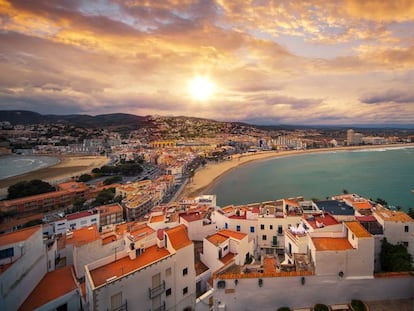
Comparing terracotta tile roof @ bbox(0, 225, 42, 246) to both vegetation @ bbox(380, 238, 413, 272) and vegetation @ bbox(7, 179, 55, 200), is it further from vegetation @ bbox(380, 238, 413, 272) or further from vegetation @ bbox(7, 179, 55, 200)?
vegetation @ bbox(7, 179, 55, 200)

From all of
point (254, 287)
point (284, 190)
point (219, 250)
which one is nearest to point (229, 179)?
point (284, 190)

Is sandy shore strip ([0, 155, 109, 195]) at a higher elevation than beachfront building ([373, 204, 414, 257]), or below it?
below

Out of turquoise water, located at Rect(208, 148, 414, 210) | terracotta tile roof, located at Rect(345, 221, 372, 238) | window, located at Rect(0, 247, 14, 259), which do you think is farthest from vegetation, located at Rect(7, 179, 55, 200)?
terracotta tile roof, located at Rect(345, 221, 372, 238)

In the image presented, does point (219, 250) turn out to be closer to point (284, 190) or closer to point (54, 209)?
point (54, 209)

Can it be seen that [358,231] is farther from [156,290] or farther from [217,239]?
[217,239]

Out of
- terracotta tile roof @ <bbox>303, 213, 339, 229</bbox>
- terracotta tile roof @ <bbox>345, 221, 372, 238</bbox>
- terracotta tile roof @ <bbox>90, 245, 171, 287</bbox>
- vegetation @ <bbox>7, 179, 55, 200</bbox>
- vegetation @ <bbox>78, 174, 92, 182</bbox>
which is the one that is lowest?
vegetation @ <bbox>78, 174, 92, 182</bbox>

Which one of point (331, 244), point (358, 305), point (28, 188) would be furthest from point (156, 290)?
point (28, 188)
